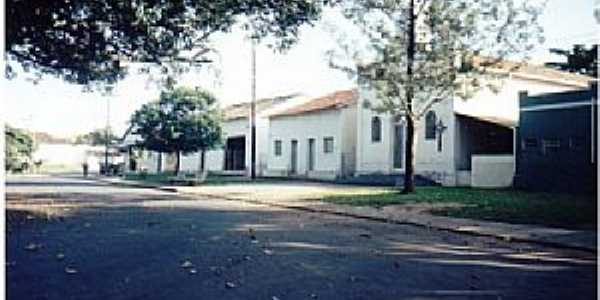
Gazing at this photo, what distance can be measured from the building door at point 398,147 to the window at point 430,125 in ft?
3.69

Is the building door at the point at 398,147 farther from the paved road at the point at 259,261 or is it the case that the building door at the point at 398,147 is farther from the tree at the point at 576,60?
the paved road at the point at 259,261

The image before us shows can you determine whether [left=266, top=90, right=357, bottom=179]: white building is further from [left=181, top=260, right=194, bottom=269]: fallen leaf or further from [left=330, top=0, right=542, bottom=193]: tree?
[left=181, top=260, right=194, bottom=269]: fallen leaf

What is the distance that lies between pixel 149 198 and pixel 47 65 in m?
8.39

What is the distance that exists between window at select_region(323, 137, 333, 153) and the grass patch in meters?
9.91

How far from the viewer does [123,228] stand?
811 cm

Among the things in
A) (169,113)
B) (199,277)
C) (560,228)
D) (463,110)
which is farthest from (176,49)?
(463,110)

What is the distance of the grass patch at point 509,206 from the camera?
9.85 metres

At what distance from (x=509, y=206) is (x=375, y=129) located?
1170 cm

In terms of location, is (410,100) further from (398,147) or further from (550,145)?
(398,147)

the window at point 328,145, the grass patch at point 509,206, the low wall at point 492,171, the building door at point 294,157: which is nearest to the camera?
the grass patch at point 509,206

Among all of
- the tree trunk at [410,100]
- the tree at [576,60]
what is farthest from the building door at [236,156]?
the tree at [576,60]

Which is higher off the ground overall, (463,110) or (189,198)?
(463,110)

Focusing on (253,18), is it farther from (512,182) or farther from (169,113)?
(512,182)

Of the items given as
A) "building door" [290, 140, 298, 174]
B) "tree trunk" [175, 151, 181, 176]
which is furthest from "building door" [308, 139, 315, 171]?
"tree trunk" [175, 151, 181, 176]
